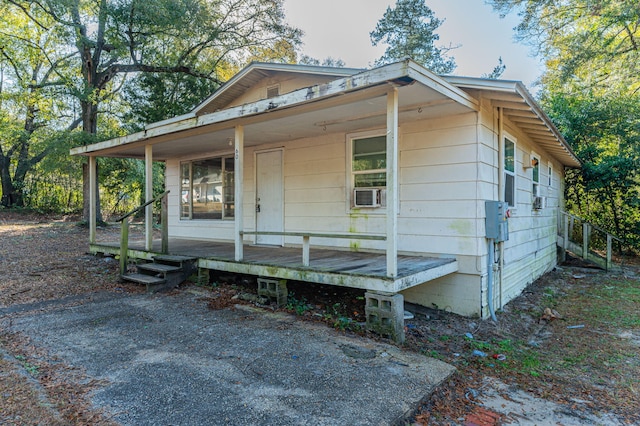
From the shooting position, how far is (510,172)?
628 centimetres

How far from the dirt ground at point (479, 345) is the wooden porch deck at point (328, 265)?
0.50 m

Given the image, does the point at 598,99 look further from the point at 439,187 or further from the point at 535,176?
the point at 439,187

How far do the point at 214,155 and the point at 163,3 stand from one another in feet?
24.8

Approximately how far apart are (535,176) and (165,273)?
7.83 metres

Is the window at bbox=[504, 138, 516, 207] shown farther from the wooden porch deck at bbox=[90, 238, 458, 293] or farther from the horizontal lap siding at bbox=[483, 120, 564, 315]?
the wooden porch deck at bbox=[90, 238, 458, 293]

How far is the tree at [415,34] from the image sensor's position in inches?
823

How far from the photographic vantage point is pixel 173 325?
13.8ft

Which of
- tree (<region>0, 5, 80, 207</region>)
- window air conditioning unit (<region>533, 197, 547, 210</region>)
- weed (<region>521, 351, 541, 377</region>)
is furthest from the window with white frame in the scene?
tree (<region>0, 5, 80, 207</region>)

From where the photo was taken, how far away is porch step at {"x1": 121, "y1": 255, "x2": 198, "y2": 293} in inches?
224

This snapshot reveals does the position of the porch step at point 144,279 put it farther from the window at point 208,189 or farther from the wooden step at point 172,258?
the window at point 208,189

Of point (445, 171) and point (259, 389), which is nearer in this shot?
point (259, 389)

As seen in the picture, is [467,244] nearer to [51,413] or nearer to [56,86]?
[51,413]

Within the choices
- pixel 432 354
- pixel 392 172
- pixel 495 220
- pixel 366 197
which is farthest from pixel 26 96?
pixel 432 354

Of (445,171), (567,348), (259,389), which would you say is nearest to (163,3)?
(445,171)
